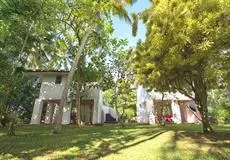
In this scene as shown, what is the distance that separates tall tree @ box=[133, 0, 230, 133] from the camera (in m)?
10.7

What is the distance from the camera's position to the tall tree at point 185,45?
35.2ft

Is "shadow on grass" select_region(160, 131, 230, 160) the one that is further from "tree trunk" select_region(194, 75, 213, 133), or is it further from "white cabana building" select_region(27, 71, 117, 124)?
"white cabana building" select_region(27, 71, 117, 124)

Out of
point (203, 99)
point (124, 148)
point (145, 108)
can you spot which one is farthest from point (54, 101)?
point (124, 148)

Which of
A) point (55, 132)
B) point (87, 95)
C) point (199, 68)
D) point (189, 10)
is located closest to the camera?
point (189, 10)

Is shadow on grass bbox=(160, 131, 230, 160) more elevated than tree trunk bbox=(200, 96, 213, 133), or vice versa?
tree trunk bbox=(200, 96, 213, 133)

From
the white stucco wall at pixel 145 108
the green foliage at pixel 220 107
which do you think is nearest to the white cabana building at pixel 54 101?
the white stucco wall at pixel 145 108

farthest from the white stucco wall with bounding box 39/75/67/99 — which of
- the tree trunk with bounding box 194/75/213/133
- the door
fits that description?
the tree trunk with bounding box 194/75/213/133

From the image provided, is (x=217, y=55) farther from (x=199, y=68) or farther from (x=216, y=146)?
(x=216, y=146)

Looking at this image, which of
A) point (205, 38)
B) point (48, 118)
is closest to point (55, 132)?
point (205, 38)

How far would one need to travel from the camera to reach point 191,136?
42.6ft

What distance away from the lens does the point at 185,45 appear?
38.0 feet

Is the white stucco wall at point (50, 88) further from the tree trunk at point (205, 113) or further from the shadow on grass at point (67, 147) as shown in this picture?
the tree trunk at point (205, 113)

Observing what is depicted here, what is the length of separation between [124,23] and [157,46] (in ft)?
33.6

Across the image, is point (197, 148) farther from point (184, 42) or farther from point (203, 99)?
point (184, 42)
